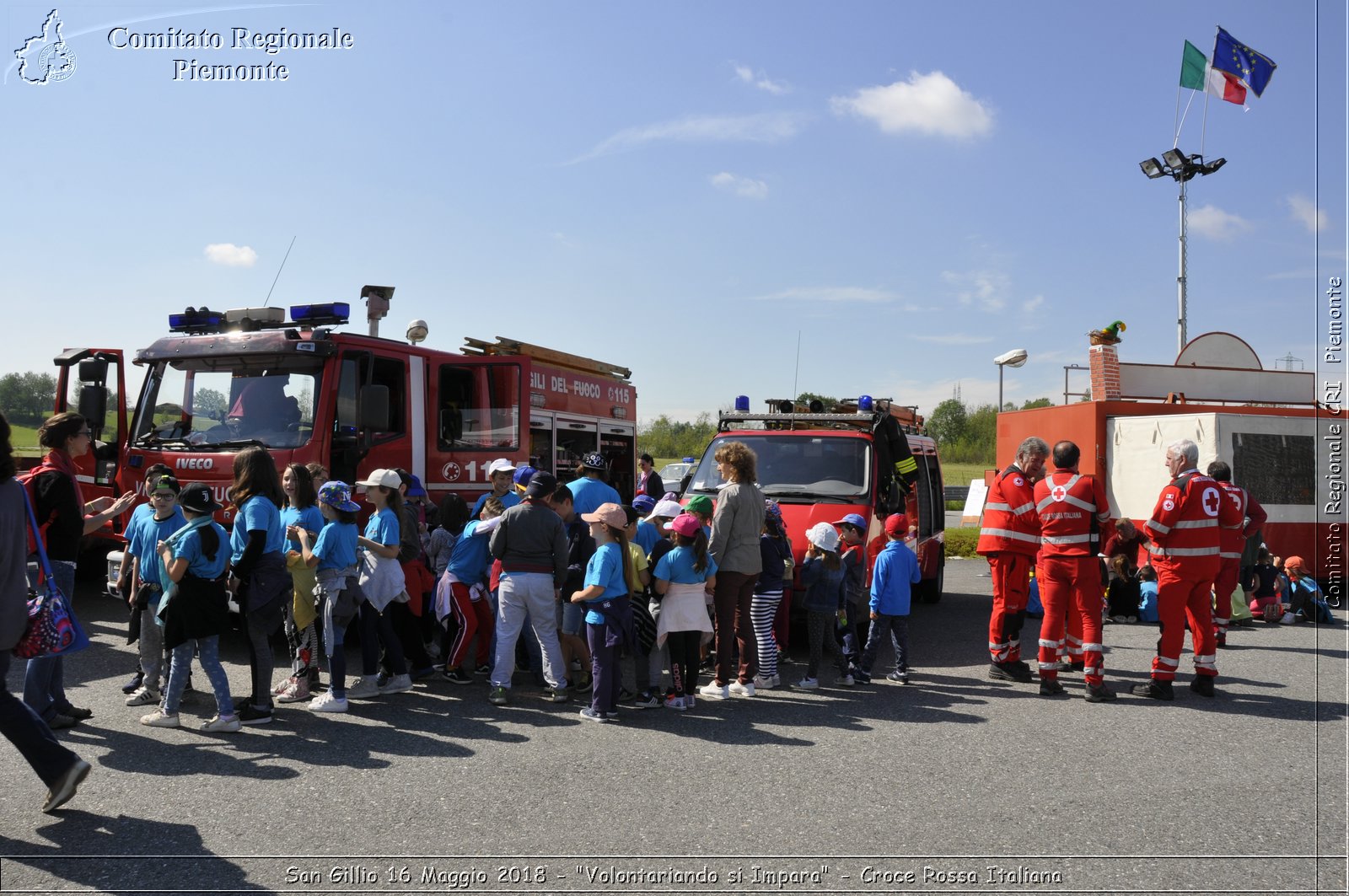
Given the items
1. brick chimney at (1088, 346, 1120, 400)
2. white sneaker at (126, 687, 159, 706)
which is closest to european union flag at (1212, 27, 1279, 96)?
brick chimney at (1088, 346, 1120, 400)

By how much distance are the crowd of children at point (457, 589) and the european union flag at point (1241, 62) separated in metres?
21.7

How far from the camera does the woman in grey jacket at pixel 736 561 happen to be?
6.98m

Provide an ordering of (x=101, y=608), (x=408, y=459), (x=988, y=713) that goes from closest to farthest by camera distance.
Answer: (x=988, y=713)
(x=408, y=459)
(x=101, y=608)

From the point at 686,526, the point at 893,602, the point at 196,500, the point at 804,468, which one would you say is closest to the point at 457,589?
the point at 686,526

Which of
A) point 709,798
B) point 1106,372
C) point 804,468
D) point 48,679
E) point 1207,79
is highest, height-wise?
point 1207,79

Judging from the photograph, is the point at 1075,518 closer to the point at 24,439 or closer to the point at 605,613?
the point at 605,613

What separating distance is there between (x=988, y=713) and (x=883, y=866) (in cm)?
294

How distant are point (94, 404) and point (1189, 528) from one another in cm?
973

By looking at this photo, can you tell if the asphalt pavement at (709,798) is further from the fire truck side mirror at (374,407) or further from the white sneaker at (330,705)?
the fire truck side mirror at (374,407)

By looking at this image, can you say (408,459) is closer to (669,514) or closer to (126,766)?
(669,514)

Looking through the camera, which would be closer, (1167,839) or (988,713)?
(1167,839)

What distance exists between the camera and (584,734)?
601 centimetres

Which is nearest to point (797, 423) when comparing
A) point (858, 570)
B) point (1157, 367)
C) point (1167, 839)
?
point (858, 570)

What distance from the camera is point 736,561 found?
6.99 m
